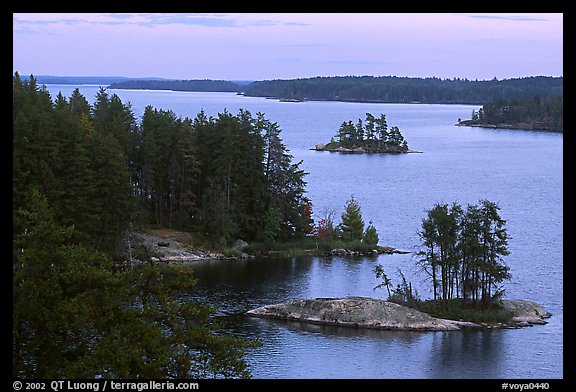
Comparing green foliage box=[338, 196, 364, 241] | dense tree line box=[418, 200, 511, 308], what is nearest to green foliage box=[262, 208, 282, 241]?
green foliage box=[338, 196, 364, 241]

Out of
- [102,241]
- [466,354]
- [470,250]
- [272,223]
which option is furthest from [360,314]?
[272,223]

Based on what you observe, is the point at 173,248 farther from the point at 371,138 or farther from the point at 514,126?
the point at 514,126

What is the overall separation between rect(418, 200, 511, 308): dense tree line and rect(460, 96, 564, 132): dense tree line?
101709 mm

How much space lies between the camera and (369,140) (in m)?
105

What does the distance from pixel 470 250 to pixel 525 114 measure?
365 ft

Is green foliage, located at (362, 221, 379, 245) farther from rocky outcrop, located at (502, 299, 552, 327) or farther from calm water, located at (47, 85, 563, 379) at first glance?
rocky outcrop, located at (502, 299, 552, 327)

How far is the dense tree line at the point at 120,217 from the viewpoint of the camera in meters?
12.3

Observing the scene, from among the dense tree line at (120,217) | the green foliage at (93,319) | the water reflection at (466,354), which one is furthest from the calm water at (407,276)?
the green foliage at (93,319)

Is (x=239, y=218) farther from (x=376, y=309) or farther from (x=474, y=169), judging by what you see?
(x=474, y=169)

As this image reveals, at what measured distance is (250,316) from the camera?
3083 cm

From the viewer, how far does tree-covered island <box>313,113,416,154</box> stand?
102 meters

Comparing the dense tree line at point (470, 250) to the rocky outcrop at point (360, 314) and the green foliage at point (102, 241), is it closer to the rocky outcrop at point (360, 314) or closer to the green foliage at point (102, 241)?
the rocky outcrop at point (360, 314)

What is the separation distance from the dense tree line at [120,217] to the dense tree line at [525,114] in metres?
93.8
